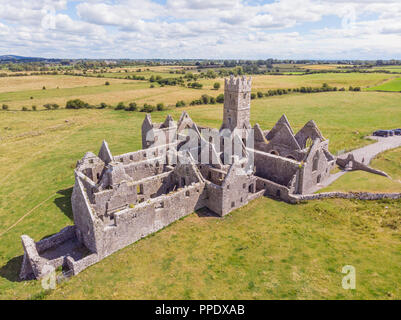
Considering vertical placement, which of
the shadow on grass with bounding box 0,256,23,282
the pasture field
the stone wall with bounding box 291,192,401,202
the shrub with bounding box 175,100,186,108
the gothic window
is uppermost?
the shrub with bounding box 175,100,186,108

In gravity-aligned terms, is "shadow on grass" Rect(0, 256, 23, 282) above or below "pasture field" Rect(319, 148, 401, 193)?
below

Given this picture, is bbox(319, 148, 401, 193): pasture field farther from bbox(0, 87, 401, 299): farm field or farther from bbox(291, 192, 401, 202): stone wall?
bbox(291, 192, 401, 202): stone wall

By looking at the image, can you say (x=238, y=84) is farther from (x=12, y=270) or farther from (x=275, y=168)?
(x=12, y=270)

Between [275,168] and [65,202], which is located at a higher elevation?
[275,168]

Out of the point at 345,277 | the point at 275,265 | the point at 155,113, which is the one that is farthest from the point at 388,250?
the point at 155,113

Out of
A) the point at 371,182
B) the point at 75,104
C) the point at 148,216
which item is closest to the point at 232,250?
the point at 148,216

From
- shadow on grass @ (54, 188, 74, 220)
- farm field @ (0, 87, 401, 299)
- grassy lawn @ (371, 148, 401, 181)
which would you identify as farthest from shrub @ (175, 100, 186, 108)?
shadow on grass @ (54, 188, 74, 220)
